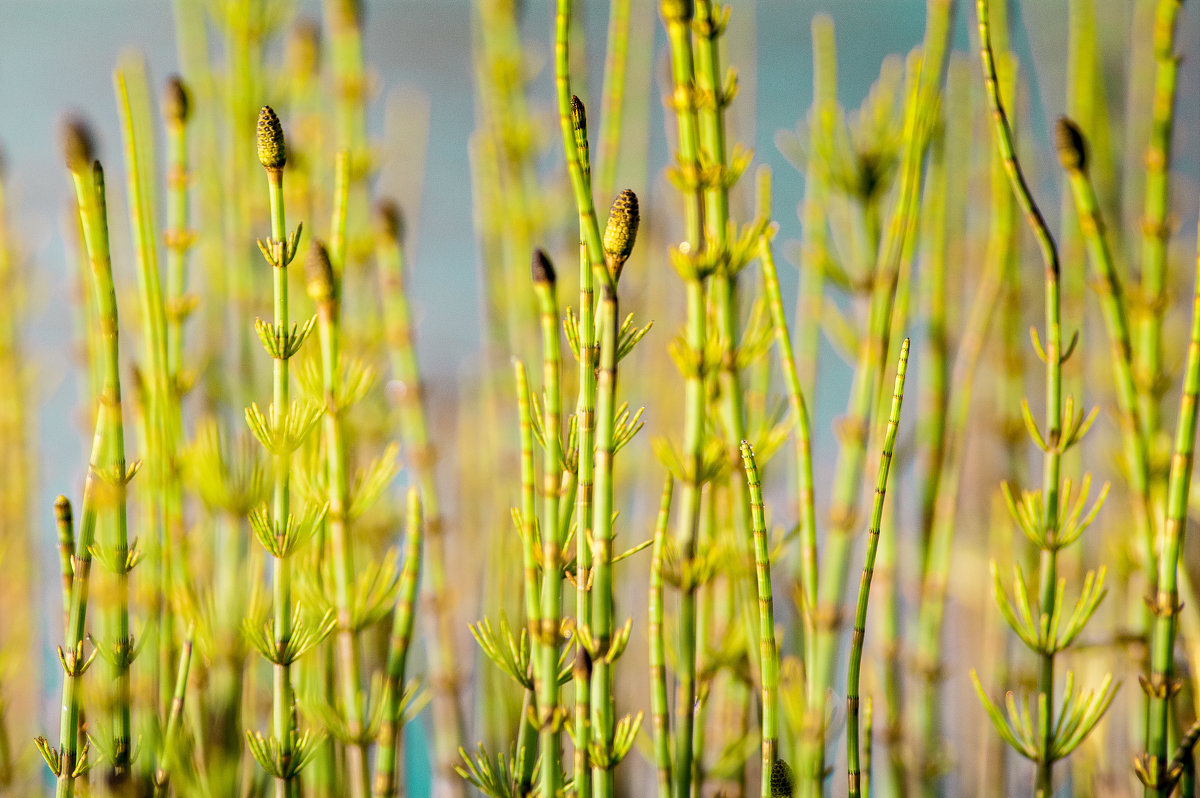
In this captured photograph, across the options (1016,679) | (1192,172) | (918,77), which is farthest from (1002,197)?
(1192,172)

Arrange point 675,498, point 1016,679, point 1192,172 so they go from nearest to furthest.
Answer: point 1016,679
point 675,498
point 1192,172

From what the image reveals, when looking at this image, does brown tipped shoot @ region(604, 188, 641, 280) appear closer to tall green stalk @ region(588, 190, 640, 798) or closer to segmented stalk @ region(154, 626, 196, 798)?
tall green stalk @ region(588, 190, 640, 798)

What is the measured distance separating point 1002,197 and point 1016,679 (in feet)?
1.11

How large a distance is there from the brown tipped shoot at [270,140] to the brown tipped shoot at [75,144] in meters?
0.06

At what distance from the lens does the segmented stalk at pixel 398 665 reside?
0.33 meters

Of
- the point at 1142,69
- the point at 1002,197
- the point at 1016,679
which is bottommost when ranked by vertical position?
the point at 1016,679

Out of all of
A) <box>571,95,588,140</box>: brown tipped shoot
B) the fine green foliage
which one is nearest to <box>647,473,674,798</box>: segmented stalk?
the fine green foliage

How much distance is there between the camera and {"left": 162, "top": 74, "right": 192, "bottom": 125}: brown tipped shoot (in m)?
0.35

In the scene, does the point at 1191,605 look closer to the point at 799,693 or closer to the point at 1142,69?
the point at 799,693

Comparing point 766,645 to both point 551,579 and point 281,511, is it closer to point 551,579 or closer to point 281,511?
point 551,579

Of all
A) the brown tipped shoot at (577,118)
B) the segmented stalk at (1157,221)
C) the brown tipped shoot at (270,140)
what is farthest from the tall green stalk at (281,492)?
the segmented stalk at (1157,221)

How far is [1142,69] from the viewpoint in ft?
2.03

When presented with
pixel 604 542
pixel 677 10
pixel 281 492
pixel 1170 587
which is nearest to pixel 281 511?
pixel 281 492

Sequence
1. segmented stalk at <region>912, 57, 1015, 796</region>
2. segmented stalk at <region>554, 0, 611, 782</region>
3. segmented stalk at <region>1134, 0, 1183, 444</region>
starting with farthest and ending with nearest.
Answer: segmented stalk at <region>912, 57, 1015, 796</region> < segmented stalk at <region>1134, 0, 1183, 444</region> < segmented stalk at <region>554, 0, 611, 782</region>
